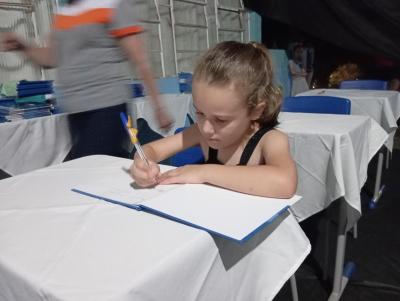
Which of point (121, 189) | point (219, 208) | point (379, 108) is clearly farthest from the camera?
point (379, 108)

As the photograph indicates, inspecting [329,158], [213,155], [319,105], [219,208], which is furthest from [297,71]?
[219,208]

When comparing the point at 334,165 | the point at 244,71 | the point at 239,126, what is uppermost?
the point at 244,71

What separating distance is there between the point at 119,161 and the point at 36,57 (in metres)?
0.73

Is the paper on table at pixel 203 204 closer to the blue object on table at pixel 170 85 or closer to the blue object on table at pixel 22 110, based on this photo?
the blue object on table at pixel 22 110

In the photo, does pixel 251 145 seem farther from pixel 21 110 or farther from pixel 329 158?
pixel 21 110

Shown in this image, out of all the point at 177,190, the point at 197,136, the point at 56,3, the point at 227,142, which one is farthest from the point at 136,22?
the point at 56,3

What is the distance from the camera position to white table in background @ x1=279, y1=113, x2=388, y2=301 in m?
1.10

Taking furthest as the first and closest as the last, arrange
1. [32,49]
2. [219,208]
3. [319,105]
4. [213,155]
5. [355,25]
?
[355,25]
[319,105]
[32,49]
[213,155]
[219,208]

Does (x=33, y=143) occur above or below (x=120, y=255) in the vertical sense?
below

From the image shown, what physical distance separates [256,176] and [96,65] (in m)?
0.85

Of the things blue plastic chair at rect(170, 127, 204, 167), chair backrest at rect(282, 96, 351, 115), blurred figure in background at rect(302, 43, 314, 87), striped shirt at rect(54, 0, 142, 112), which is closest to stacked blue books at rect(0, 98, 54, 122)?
striped shirt at rect(54, 0, 142, 112)

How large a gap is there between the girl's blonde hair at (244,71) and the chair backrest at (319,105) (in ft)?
3.35

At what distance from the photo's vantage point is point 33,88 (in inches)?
77.4

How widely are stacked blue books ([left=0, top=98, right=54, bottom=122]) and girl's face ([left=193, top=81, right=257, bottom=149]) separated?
1.42 m
